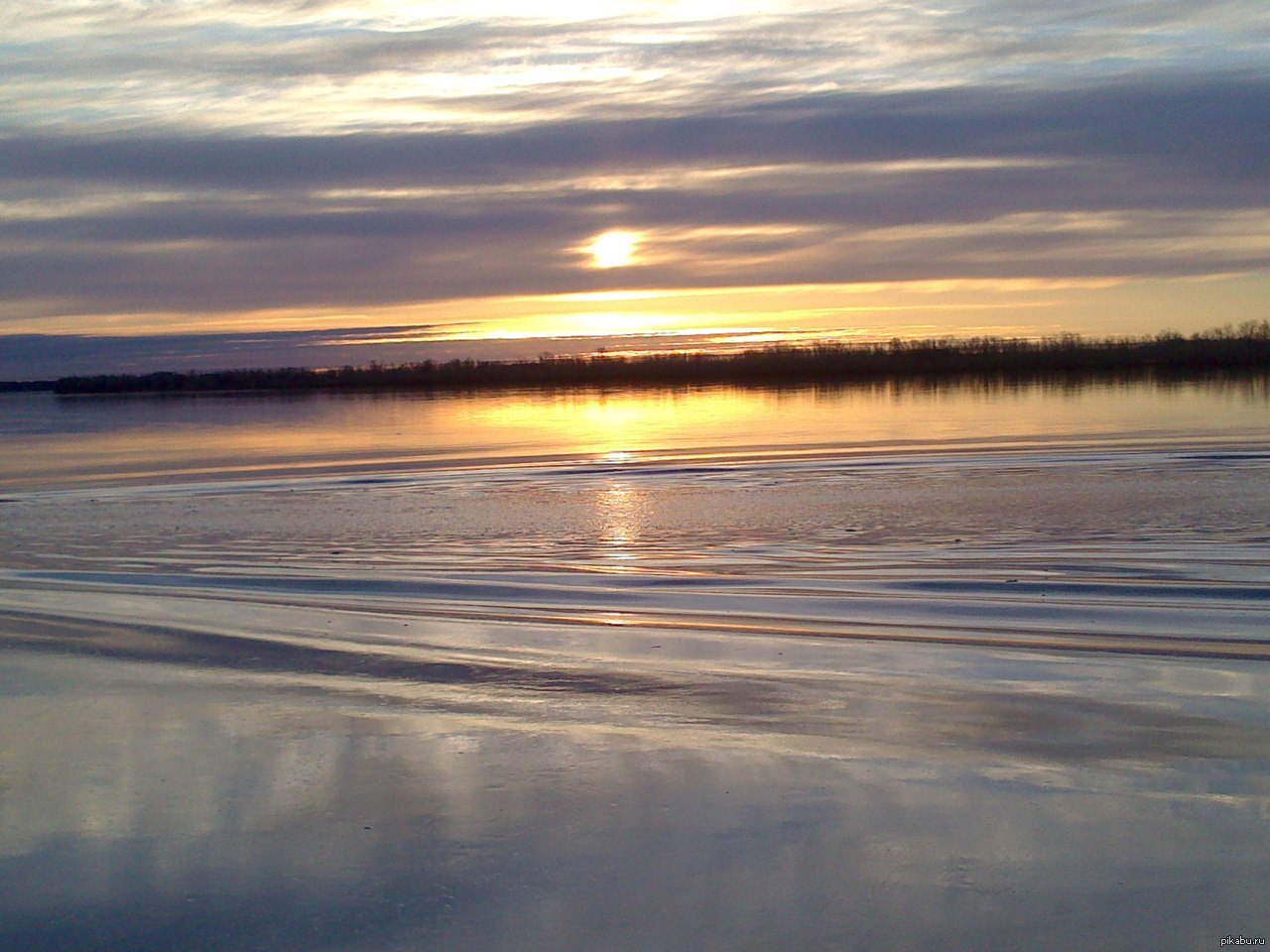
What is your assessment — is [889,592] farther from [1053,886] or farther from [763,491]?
[763,491]

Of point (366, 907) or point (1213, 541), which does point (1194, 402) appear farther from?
point (366, 907)

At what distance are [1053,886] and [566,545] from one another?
818cm

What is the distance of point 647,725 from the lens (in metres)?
6.25

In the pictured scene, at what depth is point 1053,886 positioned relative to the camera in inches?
173

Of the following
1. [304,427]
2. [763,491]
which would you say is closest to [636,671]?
[763,491]

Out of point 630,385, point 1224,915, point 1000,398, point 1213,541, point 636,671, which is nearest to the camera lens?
point 1224,915

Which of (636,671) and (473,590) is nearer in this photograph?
(636,671)

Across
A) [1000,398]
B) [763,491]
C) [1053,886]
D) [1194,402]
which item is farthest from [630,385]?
[1053,886]

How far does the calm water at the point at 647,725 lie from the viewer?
4.36 meters

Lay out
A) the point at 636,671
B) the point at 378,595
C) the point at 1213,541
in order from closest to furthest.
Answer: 1. the point at 636,671
2. the point at 378,595
3. the point at 1213,541

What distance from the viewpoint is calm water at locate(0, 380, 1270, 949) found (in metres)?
4.36

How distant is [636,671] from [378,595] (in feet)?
10.8

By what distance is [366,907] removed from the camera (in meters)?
4.37

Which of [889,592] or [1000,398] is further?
[1000,398]
